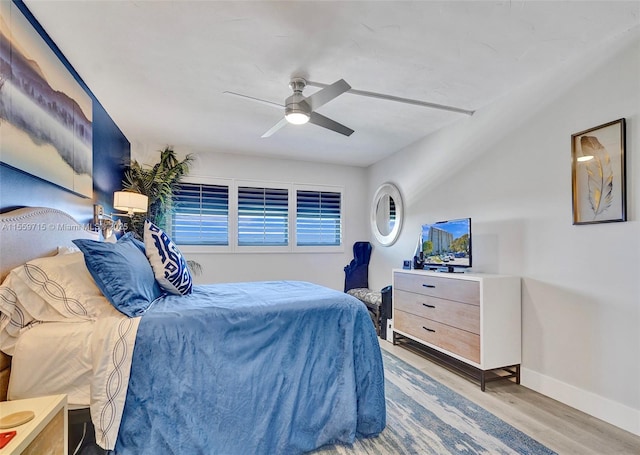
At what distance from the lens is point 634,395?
1.92 m

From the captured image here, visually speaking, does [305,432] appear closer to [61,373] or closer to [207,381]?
[207,381]

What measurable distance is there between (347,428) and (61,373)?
Result: 4.69ft

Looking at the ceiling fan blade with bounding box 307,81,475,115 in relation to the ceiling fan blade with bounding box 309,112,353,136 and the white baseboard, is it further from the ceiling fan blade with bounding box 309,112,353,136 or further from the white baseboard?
the white baseboard

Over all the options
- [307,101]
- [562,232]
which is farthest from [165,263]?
[562,232]

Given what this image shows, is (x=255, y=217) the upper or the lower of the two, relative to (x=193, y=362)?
upper

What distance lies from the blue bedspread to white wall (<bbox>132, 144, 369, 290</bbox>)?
2.48 metres

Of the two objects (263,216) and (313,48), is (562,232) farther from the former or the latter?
(263,216)

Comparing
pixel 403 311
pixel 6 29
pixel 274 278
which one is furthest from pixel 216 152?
pixel 403 311

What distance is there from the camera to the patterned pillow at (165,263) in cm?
208

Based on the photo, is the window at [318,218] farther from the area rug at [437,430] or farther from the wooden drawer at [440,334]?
the area rug at [437,430]

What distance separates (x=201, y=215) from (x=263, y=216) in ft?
2.79

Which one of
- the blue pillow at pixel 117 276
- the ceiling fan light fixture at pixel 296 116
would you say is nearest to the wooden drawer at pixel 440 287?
the ceiling fan light fixture at pixel 296 116

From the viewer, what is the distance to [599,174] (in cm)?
211

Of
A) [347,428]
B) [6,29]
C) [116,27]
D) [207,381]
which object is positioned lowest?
[347,428]
